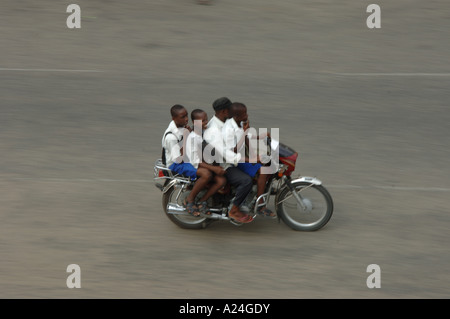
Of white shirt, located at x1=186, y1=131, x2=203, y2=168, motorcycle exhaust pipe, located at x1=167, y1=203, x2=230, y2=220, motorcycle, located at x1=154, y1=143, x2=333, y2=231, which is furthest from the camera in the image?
motorcycle exhaust pipe, located at x1=167, y1=203, x2=230, y2=220

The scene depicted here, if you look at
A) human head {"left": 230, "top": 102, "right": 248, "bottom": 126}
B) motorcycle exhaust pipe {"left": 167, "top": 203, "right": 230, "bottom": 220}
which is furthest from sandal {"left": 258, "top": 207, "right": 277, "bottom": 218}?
human head {"left": 230, "top": 102, "right": 248, "bottom": 126}

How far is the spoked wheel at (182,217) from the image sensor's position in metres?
7.98

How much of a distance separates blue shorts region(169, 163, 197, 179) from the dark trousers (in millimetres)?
410

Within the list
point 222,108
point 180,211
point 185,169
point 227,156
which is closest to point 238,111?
point 222,108

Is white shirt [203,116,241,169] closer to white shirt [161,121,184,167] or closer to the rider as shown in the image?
the rider

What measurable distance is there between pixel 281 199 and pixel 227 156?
919 mm

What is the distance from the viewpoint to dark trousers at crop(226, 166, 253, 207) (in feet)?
25.1

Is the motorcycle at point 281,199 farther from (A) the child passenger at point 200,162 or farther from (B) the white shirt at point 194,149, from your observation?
(B) the white shirt at point 194,149

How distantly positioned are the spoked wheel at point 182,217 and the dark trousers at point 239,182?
49 centimetres

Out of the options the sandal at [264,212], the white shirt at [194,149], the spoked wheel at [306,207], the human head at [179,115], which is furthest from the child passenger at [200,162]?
the spoked wheel at [306,207]

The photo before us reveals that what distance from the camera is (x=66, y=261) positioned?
7.29 metres

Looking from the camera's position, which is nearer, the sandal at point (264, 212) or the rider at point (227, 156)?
the rider at point (227, 156)

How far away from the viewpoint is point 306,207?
7906 millimetres

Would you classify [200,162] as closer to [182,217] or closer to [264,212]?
[182,217]
